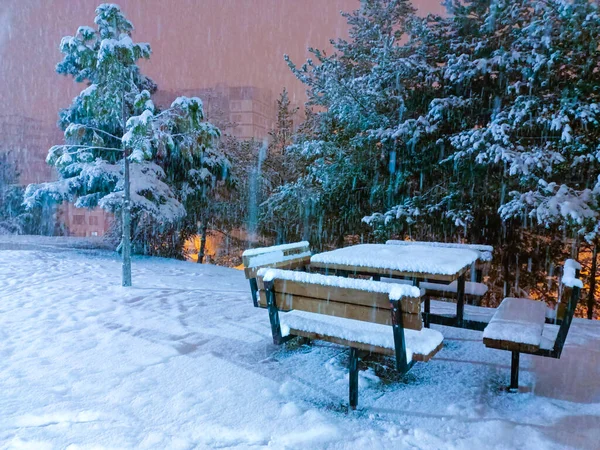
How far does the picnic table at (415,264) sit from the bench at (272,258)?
59 cm

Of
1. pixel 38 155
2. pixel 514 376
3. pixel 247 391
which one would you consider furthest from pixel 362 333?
pixel 38 155

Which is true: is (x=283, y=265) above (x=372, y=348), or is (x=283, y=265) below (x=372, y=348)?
above

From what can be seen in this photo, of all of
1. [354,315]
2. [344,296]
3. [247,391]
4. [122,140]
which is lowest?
[247,391]

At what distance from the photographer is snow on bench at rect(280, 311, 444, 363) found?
3064 mm

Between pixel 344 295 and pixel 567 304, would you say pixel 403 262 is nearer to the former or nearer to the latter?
pixel 344 295

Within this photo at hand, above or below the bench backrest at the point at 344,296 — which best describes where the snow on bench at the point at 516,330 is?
below

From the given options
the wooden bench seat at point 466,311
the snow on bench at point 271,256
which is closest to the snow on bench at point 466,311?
the wooden bench seat at point 466,311

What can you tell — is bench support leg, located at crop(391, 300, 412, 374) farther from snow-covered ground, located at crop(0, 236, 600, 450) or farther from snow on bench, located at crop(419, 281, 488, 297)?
snow on bench, located at crop(419, 281, 488, 297)

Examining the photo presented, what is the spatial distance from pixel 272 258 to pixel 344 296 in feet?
6.30

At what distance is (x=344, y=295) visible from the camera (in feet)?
10.4

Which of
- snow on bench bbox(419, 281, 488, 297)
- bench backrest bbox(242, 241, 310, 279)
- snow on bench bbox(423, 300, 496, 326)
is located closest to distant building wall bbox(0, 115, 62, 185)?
bench backrest bbox(242, 241, 310, 279)

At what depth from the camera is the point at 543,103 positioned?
811 centimetres

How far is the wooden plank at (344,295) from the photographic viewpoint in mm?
2851

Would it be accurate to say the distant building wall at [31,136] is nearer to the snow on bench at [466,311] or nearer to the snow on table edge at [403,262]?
the snow on bench at [466,311]
